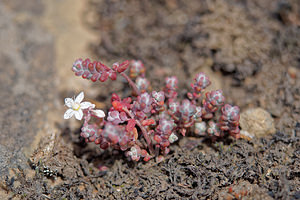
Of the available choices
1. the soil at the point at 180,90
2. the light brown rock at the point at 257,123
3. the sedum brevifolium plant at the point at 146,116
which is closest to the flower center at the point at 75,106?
the sedum brevifolium plant at the point at 146,116

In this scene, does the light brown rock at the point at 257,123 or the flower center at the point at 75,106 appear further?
the light brown rock at the point at 257,123

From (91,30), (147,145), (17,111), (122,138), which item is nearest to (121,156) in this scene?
(147,145)

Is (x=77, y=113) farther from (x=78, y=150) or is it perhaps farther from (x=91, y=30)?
(x=91, y=30)

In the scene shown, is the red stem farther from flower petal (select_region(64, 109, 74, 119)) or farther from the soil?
flower petal (select_region(64, 109, 74, 119))

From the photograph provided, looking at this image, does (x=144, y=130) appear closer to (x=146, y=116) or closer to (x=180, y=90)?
(x=146, y=116)

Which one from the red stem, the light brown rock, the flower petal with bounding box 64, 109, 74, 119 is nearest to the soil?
the light brown rock

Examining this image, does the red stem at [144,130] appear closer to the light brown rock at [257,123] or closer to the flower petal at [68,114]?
the flower petal at [68,114]
